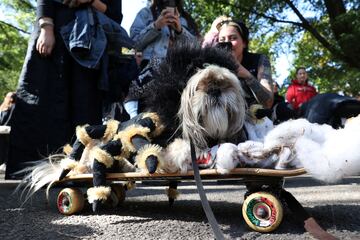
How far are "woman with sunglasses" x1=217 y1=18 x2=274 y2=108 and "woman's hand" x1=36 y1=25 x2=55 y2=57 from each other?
1.18 meters

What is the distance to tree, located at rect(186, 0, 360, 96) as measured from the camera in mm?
9148

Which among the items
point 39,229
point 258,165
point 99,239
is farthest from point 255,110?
point 39,229

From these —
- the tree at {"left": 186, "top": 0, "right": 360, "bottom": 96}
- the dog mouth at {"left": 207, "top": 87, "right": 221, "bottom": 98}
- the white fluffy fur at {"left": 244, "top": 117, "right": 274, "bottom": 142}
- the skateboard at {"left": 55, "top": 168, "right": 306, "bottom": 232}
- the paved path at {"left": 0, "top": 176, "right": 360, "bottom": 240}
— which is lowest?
Result: the paved path at {"left": 0, "top": 176, "right": 360, "bottom": 240}

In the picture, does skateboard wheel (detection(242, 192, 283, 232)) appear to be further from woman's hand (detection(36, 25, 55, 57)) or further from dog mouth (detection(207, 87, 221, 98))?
woman's hand (detection(36, 25, 55, 57))

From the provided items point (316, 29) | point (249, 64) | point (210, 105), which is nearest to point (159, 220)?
point (210, 105)

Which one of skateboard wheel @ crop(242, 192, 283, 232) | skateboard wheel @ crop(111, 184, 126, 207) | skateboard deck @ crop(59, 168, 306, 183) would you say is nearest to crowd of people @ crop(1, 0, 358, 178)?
skateboard wheel @ crop(111, 184, 126, 207)

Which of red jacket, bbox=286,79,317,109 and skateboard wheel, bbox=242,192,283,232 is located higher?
red jacket, bbox=286,79,317,109

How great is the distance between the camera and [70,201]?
8.81ft

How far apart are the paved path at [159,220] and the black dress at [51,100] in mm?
380

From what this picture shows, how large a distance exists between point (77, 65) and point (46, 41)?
27cm

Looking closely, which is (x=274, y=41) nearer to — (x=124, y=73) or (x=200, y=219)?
(x=124, y=73)

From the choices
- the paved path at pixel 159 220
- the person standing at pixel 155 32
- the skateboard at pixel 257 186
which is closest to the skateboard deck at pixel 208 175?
the skateboard at pixel 257 186

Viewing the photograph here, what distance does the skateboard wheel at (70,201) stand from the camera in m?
2.67

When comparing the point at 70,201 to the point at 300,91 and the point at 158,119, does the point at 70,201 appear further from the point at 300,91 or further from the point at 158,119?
the point at 300,91
